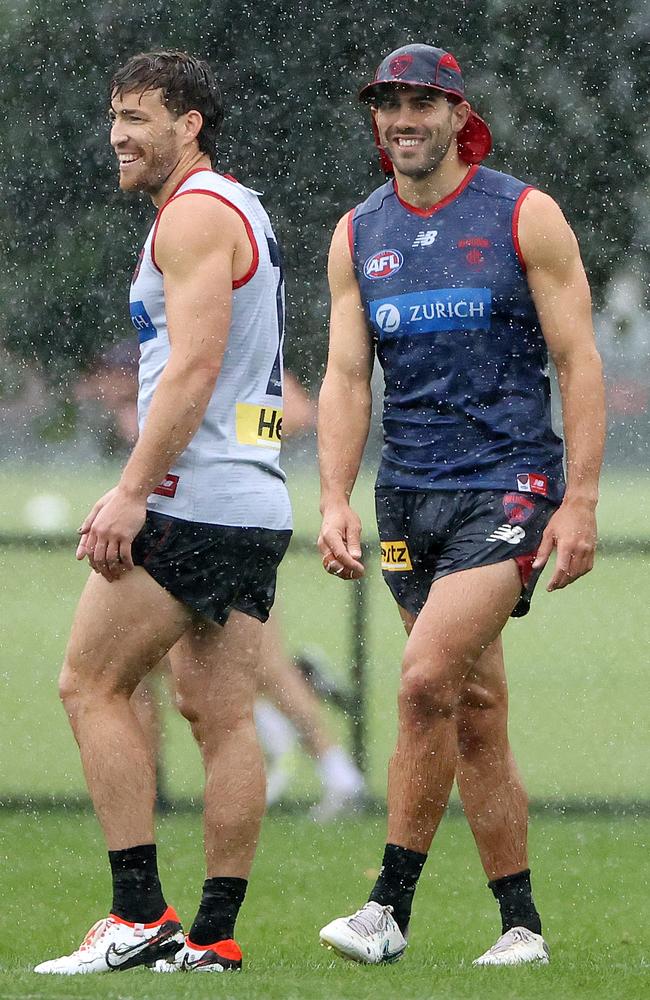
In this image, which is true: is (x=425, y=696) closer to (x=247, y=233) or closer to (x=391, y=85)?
(x=247, y=233)

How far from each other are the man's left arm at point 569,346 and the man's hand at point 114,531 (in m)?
0.81

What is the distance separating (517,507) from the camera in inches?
139

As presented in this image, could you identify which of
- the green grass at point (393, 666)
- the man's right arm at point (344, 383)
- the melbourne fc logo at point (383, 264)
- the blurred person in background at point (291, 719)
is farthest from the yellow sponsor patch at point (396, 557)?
the green grass at point (393, 666)

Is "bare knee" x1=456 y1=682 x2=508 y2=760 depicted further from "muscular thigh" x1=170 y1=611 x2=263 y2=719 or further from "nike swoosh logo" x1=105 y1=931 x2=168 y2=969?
"nike swoosh logo" x1=105 y1=931 x2=168 y2=969

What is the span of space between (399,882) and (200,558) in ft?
2.53

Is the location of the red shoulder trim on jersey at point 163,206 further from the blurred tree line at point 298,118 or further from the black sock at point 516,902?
the blurred tree line at point 298,118

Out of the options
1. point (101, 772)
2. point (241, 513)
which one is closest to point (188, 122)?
point (241, 513)

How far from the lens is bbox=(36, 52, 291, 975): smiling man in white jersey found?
3.35 m

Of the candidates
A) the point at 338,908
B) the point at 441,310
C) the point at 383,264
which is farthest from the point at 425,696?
the point at 338,908

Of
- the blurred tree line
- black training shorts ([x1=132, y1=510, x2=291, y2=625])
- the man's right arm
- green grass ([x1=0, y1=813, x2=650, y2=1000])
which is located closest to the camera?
green grass ([x1=0, y1=813, x2=650, y2=1000])

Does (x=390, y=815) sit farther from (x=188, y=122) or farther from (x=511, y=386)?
(x=188, y=122)

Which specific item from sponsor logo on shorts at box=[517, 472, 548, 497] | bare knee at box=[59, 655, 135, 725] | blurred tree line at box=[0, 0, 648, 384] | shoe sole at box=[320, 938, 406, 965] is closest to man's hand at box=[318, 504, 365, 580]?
sponsor logo on shorts at box=[517, 472, 548, 497]

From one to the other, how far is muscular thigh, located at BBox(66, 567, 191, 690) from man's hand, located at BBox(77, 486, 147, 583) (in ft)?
0.17

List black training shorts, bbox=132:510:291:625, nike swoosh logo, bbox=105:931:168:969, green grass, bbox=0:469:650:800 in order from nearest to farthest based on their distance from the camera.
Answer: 1. nike swoosh logo, bbox=105:931:168:969
2. black training shorts, bbox=132:510:291:625
3. green grass, bbox=0:469:650:800
